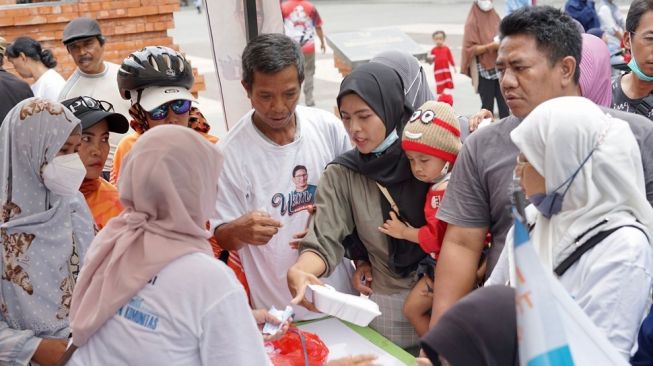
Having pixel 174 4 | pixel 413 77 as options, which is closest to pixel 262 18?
pixel 413 77

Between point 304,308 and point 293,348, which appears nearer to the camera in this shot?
point 293,348

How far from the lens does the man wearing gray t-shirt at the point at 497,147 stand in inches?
103

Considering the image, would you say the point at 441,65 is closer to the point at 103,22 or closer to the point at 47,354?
the point at 103,22

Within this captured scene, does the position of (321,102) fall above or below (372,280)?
below

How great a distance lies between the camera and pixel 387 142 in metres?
2.90

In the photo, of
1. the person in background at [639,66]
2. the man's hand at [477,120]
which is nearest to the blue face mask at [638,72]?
the person in background at [639,66]

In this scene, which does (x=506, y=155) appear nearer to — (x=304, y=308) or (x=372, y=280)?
(x=372, y=280)

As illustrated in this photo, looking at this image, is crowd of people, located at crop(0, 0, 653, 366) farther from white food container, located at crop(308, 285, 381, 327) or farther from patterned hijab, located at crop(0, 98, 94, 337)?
white food container, located at crop(308, 285, 381, 327)

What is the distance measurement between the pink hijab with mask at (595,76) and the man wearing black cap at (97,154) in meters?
1.81

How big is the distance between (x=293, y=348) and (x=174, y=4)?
5.79 m

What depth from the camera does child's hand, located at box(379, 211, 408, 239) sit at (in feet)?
9.03

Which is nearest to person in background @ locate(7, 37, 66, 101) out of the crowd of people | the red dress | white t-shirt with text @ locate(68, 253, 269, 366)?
the crowd of people

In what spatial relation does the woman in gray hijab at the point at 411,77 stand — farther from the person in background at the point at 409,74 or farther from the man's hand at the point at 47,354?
the man's hand at the point at 47,354

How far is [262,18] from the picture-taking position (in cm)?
374
